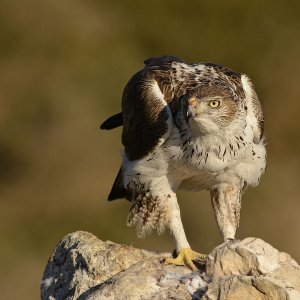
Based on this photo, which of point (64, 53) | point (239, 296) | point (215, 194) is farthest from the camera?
point (64, 53)

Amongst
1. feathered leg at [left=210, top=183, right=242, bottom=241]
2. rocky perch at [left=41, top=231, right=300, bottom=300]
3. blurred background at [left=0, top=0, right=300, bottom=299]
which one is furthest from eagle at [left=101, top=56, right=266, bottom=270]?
blurred background at [left=0, top=0, right=300, bottom=299]

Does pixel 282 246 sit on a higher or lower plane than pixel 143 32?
lower

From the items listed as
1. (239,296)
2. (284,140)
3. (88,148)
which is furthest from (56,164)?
(239,296)

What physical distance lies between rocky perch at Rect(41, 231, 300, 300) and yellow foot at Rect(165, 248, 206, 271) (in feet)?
0.36

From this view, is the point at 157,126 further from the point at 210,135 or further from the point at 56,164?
the point at 56,164

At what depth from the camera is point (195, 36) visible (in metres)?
20.1

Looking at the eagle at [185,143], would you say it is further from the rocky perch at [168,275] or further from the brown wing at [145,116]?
the rocky perch at [168,275]

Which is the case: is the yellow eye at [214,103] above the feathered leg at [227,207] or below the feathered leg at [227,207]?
above

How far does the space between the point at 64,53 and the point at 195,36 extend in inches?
77.3

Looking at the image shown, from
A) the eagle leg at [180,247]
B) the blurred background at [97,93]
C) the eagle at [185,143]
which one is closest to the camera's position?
the eagle leg at [180,247]

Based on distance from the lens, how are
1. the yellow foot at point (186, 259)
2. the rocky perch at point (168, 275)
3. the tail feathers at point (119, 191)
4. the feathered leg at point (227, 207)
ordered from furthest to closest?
the tail feathers at point (119, 191) → the feathered leg at point (227, 207) → the yellow foot at point (186, 259) → the rocky perch at point (168, 275)

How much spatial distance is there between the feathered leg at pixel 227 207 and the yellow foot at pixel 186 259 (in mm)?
847

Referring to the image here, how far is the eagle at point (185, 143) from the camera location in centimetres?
961

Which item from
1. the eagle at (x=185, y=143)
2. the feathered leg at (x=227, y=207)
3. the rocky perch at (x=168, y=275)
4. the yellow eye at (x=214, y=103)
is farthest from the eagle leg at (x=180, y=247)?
the yellow eye at (x=214, y=103)
